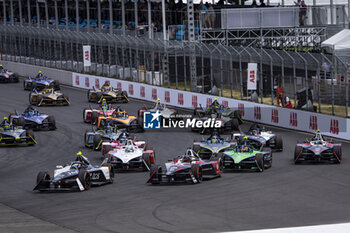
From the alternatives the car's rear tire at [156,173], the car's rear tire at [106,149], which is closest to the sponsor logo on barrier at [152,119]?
the car's rear tire at [106,149]

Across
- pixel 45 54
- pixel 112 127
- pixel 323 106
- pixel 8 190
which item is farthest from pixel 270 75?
pixel 45 54

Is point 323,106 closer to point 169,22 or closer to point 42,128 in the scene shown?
point 42,128

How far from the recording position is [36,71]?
64500 millimetres

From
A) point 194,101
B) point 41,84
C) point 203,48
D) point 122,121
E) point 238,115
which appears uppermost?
point 203,48

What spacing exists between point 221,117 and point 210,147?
27.2 feet

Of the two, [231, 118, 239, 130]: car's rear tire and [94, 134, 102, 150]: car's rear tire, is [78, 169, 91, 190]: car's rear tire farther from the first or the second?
[231, 118, 239, 130]: car's rear tire

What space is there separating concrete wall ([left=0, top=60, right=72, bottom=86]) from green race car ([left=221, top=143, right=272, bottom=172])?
108 ft

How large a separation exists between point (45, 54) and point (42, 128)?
82.4 ft

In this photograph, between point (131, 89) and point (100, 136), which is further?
point (131, 89)

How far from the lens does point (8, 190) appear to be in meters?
26.3

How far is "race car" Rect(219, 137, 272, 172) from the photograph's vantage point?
Result: 27.8m

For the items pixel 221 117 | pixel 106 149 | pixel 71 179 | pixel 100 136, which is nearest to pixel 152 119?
pixel 221 117

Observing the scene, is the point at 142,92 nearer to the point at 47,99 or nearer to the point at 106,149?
the point at 47,99

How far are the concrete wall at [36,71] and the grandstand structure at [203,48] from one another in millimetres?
672
